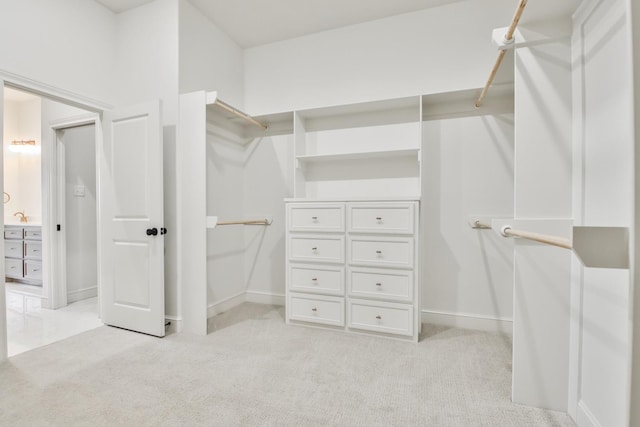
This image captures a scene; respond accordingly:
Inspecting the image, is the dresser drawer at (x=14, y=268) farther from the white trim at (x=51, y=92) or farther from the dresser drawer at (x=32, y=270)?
the white trim at (x=51, y=92)

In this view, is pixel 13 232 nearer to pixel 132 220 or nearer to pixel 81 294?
pixel 81 294

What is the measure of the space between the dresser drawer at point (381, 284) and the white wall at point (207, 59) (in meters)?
2.24

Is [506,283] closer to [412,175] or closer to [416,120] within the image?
[412,175]

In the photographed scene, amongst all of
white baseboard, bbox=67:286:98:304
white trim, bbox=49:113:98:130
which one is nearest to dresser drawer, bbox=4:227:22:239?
white baseboard, bbox=67:286:98:304

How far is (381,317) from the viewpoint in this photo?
250cm

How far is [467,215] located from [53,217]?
164 inches

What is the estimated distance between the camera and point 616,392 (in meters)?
1.20

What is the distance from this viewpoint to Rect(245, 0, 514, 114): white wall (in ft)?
8.89

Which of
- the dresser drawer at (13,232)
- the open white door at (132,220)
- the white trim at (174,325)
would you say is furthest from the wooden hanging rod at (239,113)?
the dresser drawer at (13,232)

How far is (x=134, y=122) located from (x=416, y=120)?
250 cm

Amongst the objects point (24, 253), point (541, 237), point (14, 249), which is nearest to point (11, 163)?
point (14, 249)

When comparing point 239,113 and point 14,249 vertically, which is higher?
point 239,113

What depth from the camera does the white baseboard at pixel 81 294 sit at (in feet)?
11.6

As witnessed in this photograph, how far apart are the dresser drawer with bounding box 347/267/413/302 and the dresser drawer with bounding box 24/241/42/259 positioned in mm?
4026
